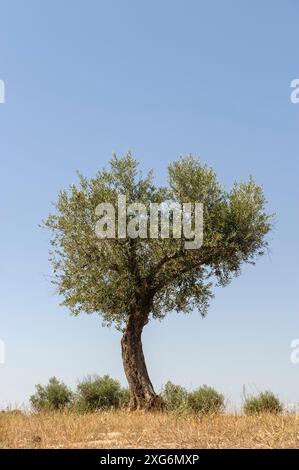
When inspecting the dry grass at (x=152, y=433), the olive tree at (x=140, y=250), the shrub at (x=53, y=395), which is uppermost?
the olive tree at (x=140, y=250)

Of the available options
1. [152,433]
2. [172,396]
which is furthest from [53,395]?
[152,433]

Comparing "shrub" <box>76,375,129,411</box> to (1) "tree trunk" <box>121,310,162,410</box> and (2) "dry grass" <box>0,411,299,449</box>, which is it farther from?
(2) "dry grass" <box>0,411,299,449</box>

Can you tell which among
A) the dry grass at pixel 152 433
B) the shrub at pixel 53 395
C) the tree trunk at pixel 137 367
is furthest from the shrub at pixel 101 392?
the dry grass at pixel 152 433

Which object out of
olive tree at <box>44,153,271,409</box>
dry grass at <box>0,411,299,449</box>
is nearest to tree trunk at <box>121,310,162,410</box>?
olive tree at <box>44,153,271,409</box>

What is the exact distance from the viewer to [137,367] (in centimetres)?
3045

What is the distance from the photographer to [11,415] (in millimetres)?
21422

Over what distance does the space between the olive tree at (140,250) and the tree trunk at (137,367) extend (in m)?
0.05

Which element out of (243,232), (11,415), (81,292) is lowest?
(11,415)

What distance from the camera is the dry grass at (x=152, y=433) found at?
15.6m

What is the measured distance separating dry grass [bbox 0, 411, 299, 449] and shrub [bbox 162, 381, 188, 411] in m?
9.87

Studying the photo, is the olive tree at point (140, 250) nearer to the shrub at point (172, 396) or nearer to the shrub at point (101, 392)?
the shrub at point (172, 396)
